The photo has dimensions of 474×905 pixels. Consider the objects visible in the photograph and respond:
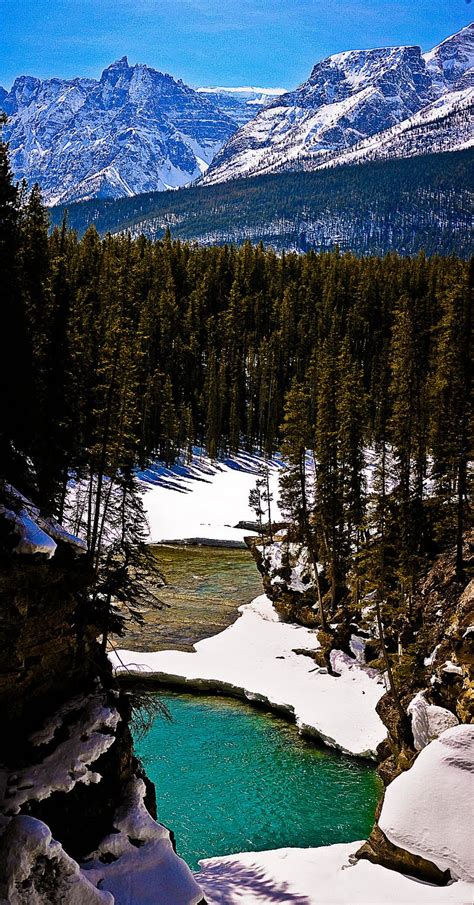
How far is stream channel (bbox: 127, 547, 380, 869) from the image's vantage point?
19641 mm

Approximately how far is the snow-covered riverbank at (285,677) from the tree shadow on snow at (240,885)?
7480 mm

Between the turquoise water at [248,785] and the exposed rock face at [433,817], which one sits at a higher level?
the exposed rock face at [433,817]

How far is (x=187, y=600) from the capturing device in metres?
38.6

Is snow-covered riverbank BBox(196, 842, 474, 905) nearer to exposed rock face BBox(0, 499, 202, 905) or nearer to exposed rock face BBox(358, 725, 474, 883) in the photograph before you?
exposed rock face BBox(358, 725, 474, 883)

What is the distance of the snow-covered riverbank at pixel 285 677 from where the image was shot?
24.8 metres

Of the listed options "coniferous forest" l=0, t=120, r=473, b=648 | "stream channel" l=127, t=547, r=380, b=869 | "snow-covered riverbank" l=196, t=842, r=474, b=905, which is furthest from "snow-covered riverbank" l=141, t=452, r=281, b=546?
"snow-covered riverbank" l=196, t=842, r=474, b=905

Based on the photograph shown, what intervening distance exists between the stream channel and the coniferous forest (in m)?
6.34

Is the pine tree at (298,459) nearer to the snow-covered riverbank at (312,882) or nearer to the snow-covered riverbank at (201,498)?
the snow-covered riverbank at (201,498)

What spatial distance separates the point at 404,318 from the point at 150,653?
18.8 metres

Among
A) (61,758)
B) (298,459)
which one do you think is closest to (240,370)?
(298,459)

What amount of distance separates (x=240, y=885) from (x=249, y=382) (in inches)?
3153

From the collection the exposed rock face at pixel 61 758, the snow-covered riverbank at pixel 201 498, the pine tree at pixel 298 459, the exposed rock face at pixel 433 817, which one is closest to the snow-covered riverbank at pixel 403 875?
the exposed rock face at pixel 433 817

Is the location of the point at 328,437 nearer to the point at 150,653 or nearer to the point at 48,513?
the point at 150,653

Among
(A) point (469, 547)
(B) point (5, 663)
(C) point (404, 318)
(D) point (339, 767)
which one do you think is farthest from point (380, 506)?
(B) point (5, 663)
